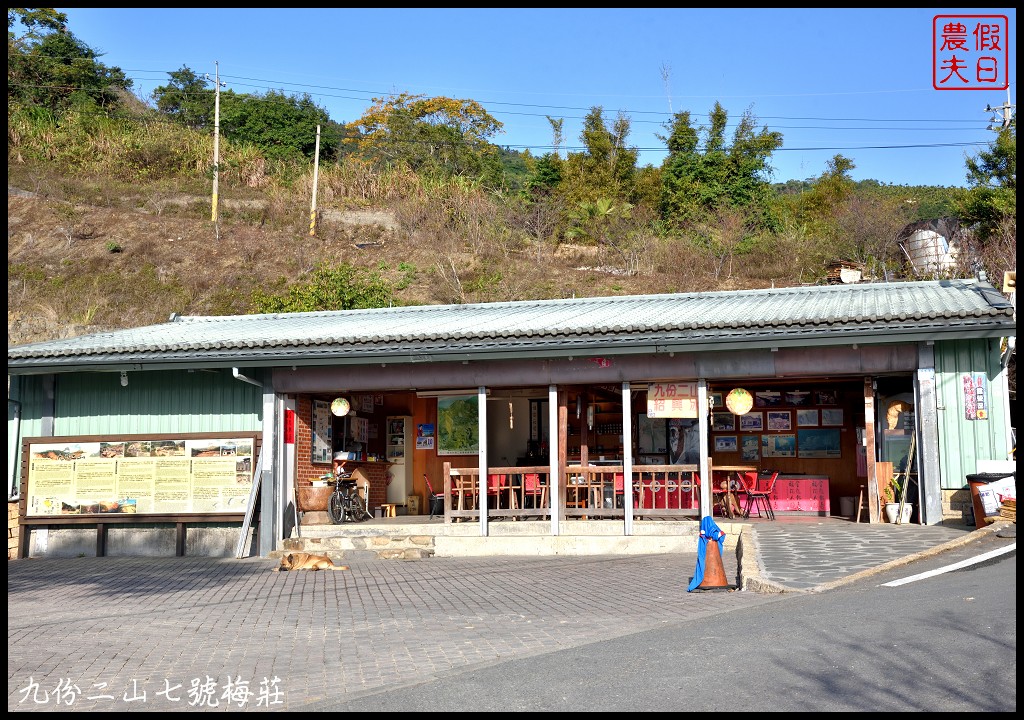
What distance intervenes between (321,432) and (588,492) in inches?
178

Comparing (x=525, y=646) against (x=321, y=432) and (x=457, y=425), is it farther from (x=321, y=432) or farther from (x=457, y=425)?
(x=457, y=425)

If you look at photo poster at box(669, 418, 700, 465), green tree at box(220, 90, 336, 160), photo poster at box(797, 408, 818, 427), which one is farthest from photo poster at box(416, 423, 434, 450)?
green tree at box(220, 90, 336, 160)

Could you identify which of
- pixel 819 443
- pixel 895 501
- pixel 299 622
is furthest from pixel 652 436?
pixel 299 622

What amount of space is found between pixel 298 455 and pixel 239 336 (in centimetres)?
231

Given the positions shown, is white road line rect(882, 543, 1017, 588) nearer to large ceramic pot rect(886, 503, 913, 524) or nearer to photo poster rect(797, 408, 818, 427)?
large ceramic pot rect(886, 503, 913, 524)

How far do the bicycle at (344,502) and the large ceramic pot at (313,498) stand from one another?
0.32 feet

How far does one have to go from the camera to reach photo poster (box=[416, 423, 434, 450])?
18.6 m

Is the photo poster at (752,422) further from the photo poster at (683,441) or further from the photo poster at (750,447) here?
the photo poster at (683,441)

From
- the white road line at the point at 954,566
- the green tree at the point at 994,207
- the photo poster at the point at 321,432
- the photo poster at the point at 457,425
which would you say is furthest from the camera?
the green tree at the point at 994,207

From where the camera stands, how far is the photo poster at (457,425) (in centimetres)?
1641

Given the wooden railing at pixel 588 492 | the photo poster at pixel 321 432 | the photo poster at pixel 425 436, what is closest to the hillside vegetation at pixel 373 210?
the photo poster at pixel 425 436

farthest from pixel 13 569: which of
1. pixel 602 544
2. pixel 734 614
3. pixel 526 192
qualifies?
pixel 526 192

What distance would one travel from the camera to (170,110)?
46625mm

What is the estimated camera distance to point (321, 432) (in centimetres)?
1616
